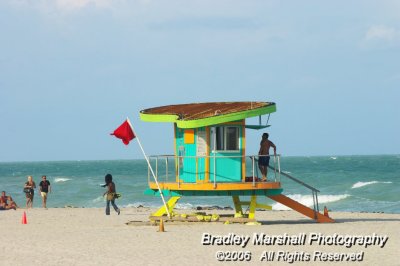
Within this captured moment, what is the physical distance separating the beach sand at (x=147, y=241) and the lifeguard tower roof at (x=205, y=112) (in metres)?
3.36

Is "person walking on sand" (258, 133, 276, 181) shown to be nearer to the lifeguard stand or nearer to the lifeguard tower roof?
the lifeguard stand

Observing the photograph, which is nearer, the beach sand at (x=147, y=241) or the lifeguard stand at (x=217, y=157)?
the beach sand at (x=147, y=241)

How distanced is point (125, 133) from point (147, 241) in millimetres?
6796

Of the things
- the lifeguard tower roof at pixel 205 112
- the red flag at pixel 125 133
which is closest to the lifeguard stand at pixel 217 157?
the lifeguard tower roof at pixel 205 112

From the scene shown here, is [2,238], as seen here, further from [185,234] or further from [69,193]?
[69,193]

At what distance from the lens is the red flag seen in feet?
102

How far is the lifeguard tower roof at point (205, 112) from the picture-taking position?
94.5ft

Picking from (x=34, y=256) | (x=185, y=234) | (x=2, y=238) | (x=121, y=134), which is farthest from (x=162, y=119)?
(x=34, y=256)

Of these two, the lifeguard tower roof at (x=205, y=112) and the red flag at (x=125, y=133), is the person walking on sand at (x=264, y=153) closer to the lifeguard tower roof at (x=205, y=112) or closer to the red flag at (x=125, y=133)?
the lifeguard tower roof at (x=205, y=112)

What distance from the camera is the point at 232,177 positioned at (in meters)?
29.8

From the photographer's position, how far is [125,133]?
31.1 metres

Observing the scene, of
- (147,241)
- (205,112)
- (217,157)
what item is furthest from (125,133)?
(147,241)

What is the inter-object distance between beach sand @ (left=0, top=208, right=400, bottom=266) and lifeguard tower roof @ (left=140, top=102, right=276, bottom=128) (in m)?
3.36

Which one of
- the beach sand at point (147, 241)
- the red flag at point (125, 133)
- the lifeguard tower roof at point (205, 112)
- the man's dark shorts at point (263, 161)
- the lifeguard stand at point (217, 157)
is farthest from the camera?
the red flag at point (125, 133)
